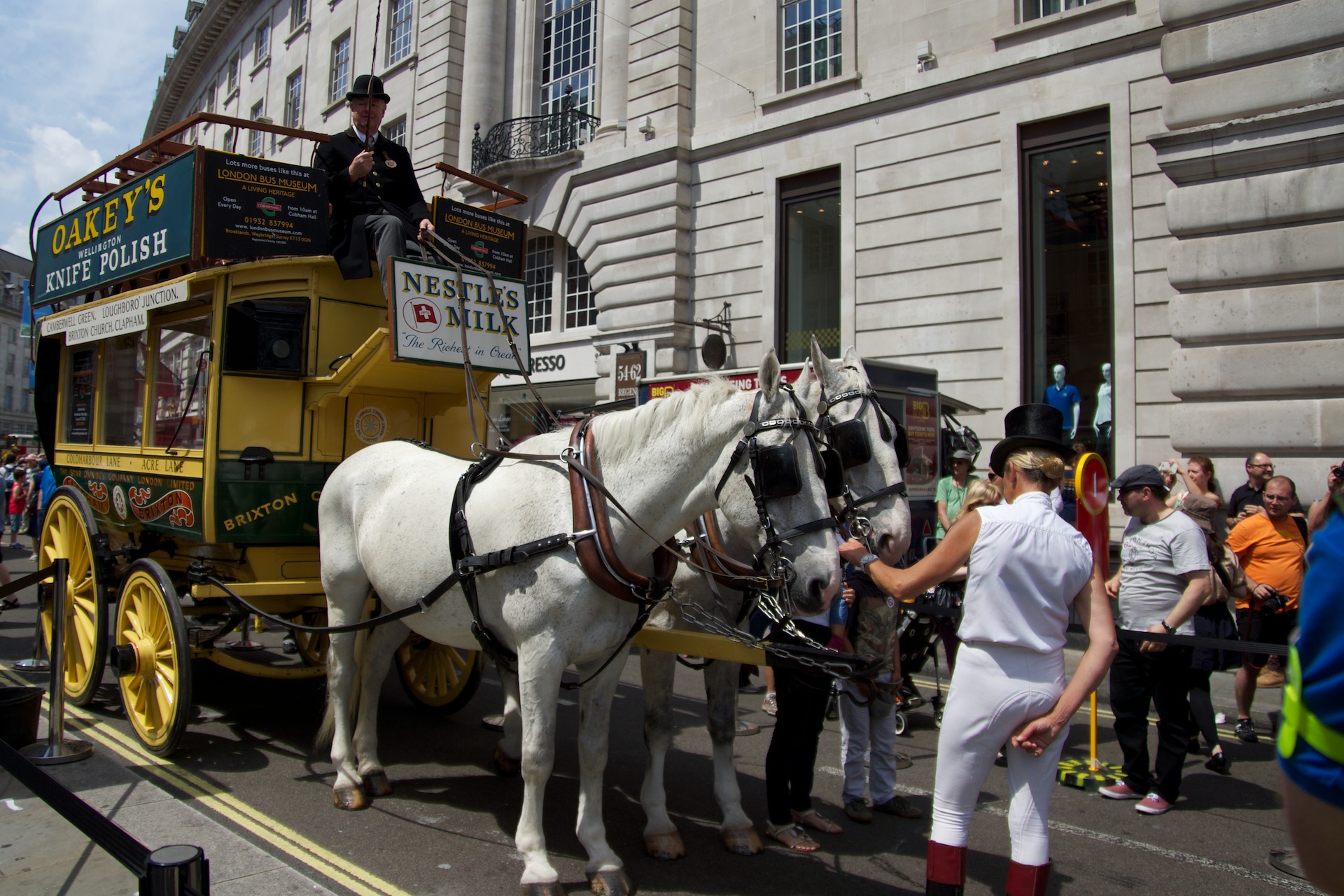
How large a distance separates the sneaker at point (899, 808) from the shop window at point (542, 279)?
1716 centimetres

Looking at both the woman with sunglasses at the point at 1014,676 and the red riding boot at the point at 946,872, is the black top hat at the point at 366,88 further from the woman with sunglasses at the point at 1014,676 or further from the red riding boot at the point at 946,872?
the red riding boot at the point at 946,872

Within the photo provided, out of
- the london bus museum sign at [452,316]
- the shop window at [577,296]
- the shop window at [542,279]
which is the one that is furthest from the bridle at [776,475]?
the shop window at [542,279]

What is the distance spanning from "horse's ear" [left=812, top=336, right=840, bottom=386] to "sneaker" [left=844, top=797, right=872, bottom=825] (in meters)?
2.32

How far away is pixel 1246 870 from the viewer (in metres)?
4.17

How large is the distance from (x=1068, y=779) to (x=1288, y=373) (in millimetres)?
7429

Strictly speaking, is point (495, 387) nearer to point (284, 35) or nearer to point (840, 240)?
point (840, 240)

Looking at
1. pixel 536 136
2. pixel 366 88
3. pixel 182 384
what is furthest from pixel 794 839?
pixel 536 136

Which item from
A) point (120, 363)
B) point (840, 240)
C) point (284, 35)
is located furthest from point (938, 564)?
point (284, 35)

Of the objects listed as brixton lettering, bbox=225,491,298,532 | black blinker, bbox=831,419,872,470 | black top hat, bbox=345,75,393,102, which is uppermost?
black top hat, bbox=345,75,393,102

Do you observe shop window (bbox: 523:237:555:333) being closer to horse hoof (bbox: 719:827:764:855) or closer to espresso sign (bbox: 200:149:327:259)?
espresso sign (bbox: 200:149:327:259)

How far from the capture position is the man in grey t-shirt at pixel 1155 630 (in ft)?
16.6

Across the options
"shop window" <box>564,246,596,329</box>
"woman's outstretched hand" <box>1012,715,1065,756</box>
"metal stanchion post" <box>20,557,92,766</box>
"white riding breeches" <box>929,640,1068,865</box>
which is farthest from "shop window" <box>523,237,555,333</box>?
"woman's outstretched hand" <box>1012,715,1065,756</box>

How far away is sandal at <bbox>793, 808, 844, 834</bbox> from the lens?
4371 millimetres

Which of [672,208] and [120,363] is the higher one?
[672,208]
